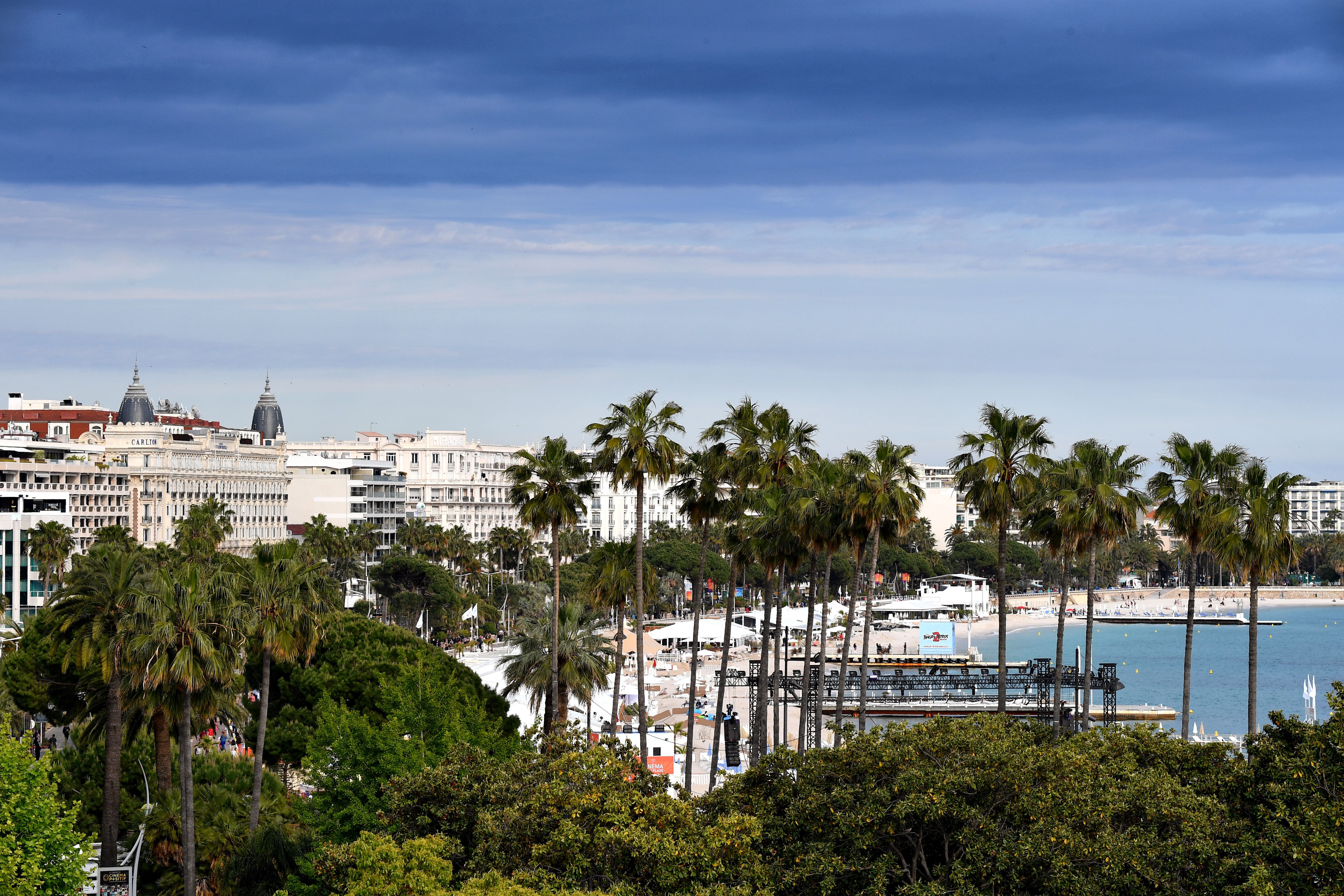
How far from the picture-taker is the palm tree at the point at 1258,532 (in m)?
37.4

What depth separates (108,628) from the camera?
108 feet

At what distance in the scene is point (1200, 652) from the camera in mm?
150750

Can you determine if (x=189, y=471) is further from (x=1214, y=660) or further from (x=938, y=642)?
(x=1214, y=660)

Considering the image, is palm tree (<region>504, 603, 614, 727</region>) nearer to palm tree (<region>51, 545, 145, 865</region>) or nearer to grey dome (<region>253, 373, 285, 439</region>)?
palm tree (<region>51, 545, 145, 865</region>)

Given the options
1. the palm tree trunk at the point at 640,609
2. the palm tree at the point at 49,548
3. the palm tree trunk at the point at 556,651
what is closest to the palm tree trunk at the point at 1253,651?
the palm tree trunk at the point at 640,609

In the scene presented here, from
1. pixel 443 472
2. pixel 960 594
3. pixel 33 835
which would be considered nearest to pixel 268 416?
pixel 443 472

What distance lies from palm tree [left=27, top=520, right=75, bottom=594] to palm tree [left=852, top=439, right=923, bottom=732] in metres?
57.2

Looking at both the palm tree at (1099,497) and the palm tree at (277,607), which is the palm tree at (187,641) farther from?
the palm tree at (1099,497)

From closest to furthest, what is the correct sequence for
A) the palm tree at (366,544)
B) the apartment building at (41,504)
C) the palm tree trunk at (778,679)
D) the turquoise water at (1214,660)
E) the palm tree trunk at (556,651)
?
the palm tree trunk at (556,651), the palm tree trunk at (778,679), the apartment building at (41,504), the turquoise water at (1214,660), the palm tree at (366,544)

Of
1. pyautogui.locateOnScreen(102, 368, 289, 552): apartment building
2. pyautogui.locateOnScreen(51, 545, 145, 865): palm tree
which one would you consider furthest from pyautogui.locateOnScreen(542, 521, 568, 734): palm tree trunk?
pyautogui.locateOnScreen(102, 368, 289, 552): apartment building

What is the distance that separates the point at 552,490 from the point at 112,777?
16.5 m

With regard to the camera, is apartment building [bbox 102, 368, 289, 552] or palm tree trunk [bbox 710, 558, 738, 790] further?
apartment building [bbox 102, 368, 289, 552]

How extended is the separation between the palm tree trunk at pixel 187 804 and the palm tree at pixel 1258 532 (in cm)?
2705

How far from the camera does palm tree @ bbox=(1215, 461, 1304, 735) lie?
3744 centimetres
